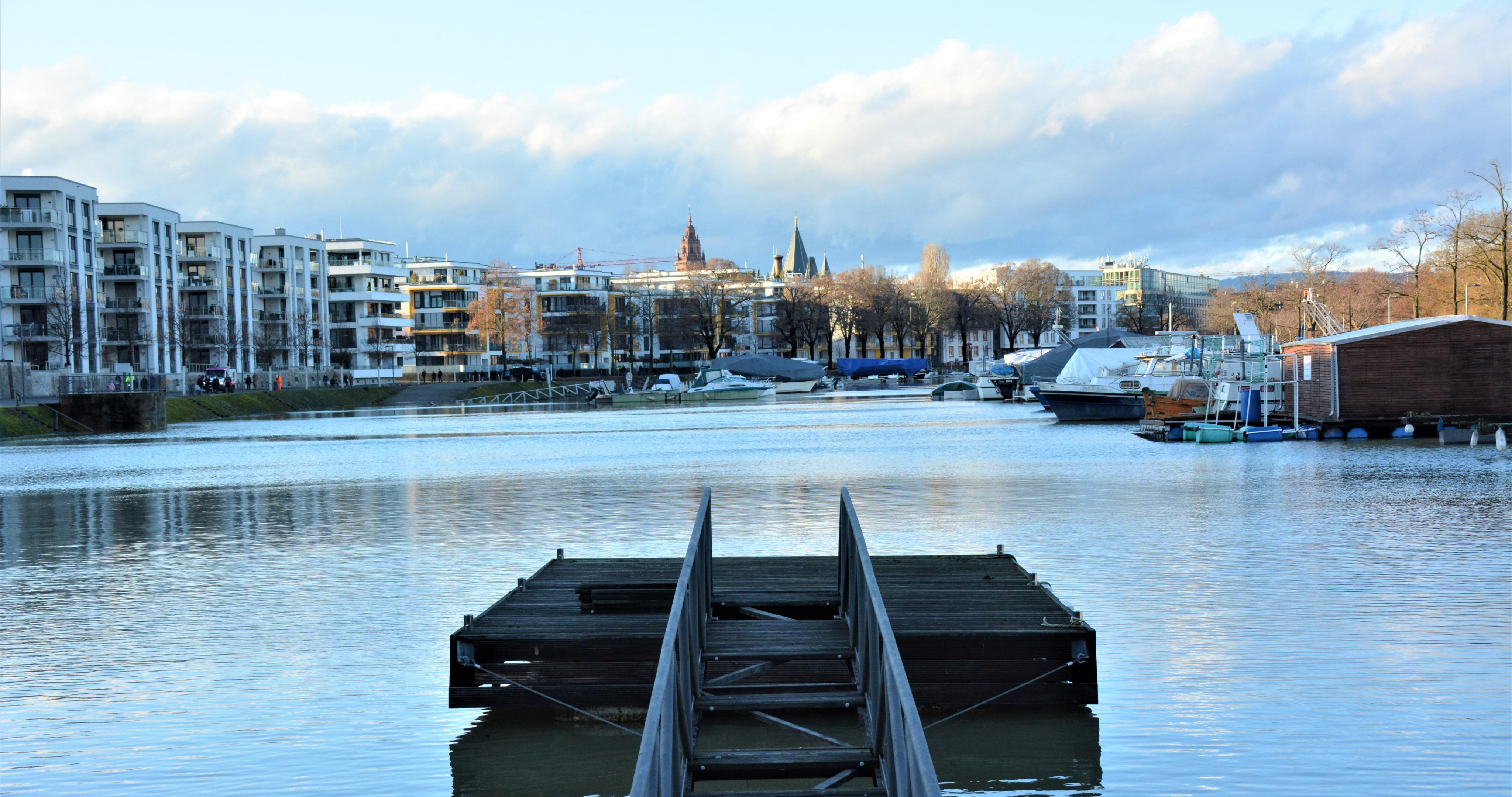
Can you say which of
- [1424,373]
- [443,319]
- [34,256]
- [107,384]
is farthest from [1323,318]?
[443,319]

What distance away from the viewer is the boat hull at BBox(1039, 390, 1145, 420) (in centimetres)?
5794

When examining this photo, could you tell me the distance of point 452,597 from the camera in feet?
50.2

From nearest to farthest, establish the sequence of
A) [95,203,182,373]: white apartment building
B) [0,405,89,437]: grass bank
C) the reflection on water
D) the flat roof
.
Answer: the reflection on water
the flat roof
[0,405,89,437]: grass bank
[95,203,182,373]: white apartment building

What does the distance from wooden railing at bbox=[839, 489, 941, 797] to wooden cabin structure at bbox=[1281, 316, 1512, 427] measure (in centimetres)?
3659

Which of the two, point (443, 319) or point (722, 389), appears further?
point (443, 319)

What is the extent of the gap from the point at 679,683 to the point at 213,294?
123m

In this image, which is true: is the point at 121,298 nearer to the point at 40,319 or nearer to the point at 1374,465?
the point at 40,319

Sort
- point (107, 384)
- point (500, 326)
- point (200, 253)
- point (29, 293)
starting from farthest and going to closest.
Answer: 1. point (500, 326)
2. point (200, 253)
3. point (29, 293)
4. point (107, 384)

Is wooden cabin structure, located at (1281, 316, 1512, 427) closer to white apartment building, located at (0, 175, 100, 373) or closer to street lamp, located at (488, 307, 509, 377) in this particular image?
white apartment building, located at (0, 175, 100, 373)

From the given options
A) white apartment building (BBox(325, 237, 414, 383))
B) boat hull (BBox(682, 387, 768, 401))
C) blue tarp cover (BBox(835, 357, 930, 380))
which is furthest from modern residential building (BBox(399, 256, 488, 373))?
boat hull (BBox(682, 387, 768, 401))

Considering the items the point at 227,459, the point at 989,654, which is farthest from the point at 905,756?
the point at 227,459

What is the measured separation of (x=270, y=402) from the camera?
91.2 meters

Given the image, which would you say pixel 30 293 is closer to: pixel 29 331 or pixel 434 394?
pixel 29 331

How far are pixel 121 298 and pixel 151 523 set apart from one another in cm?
9155
